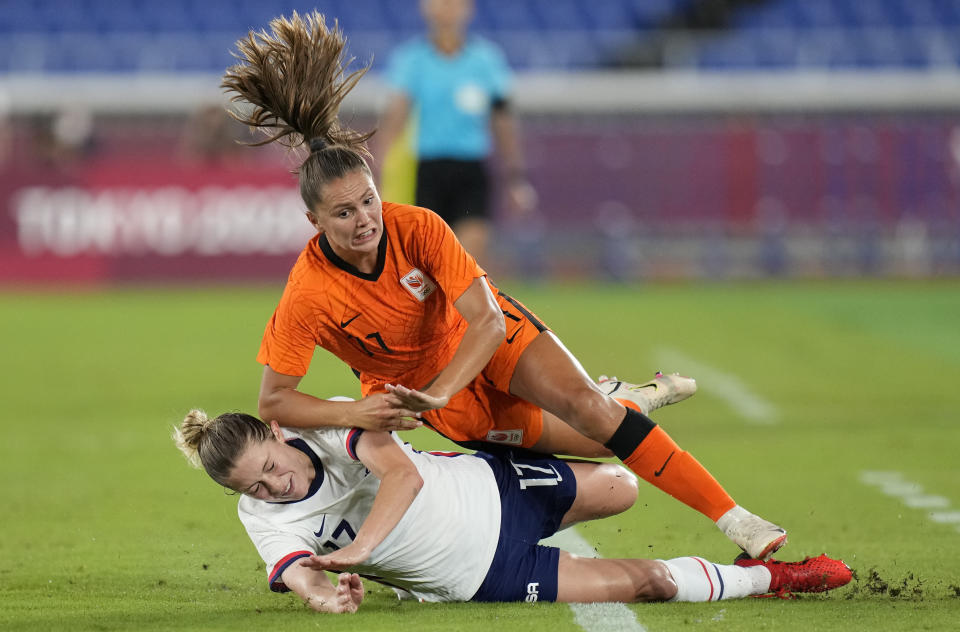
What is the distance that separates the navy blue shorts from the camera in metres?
4.52

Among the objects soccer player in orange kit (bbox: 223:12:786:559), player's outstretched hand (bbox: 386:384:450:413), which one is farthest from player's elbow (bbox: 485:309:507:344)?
player's outstretched hand (bbox: 386:384:450:413)

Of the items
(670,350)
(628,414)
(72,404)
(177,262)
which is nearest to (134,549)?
(628,414)

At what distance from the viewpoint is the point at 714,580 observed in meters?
4.54

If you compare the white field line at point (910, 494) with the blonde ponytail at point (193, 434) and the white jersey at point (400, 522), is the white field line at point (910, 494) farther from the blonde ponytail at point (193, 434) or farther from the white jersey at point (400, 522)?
the blonde ponytail at point (193, 434)

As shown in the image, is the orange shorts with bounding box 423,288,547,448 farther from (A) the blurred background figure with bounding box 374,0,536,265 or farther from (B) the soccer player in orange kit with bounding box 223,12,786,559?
(A) the blurred background figure with bounding box 374,0,536,265

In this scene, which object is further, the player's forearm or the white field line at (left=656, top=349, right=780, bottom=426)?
the white field line at (left=656, top=349, right=780, bottom=426)

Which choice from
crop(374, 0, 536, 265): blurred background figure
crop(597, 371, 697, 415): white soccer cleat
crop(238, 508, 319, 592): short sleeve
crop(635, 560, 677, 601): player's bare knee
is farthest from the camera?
crop(374, 0, 536, 265): blurred background figure

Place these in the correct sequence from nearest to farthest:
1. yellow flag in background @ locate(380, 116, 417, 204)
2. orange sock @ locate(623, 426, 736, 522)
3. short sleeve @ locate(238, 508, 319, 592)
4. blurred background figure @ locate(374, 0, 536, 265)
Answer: short sleeve @ locate(238, 508, 319, 592) < orange sock @ locate(623, 426, 736, 522) < blurred background figure @ locate(374, 0, 536, 265) < yellow flag in background @ locate(380, 116, 417, 204)

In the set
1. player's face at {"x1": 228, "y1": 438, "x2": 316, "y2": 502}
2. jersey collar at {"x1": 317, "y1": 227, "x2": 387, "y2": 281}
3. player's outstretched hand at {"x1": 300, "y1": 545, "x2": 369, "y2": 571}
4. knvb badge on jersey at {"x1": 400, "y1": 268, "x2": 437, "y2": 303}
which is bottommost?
player's outstretched hand at {"x1": 300, "y1": 545, "x2": 369, "y2": 571}

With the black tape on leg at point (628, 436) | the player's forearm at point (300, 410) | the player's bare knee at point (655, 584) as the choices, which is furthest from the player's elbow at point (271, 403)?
the player's bare knee at point (655, 584)

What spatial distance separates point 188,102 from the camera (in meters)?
21.5

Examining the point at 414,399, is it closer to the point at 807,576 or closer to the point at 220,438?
the point at 220,438

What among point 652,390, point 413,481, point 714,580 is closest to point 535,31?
point 652,390

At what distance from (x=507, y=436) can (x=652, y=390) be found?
0.82 metres
